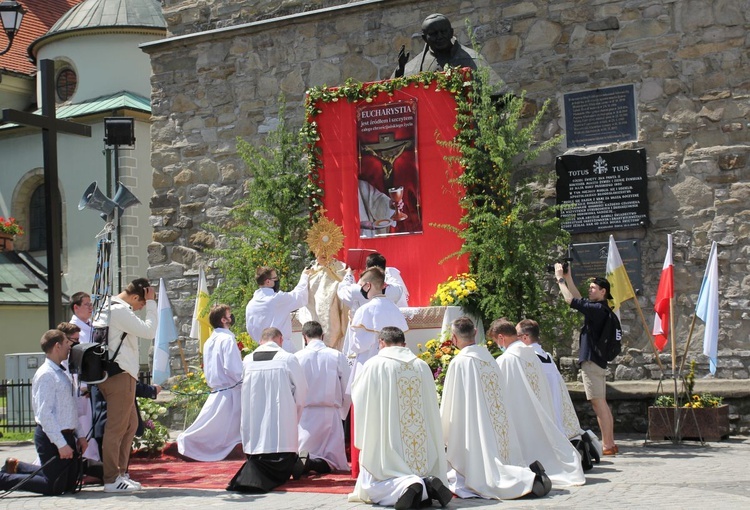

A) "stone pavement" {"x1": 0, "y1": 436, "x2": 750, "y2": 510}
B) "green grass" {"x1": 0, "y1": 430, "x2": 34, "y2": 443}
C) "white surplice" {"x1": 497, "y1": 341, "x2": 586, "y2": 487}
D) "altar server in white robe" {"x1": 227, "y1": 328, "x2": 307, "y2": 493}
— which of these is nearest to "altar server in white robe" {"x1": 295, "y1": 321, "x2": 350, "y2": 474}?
"altar server in white robe" {"x1": 227, "y1": 328, "x2": 307, "y2": 493}

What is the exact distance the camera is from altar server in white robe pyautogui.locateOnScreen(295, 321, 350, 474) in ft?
34.5

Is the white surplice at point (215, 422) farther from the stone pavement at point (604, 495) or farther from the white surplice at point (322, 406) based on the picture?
the stone pavement at point (604, 495)

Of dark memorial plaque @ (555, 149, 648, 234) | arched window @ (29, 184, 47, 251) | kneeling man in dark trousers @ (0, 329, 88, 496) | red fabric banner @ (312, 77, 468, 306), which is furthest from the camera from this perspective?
arched window @ (29, 184, 47, 251)

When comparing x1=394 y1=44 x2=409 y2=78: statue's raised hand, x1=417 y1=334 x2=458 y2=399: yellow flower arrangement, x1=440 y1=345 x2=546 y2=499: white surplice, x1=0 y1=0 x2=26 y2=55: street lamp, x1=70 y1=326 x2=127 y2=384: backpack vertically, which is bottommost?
x1=440 y1=345 x2=546 y2=499: white surplice

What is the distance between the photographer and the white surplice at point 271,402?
30.8 ft

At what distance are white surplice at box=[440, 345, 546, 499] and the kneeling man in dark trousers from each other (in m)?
3.15

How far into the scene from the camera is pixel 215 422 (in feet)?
37.7

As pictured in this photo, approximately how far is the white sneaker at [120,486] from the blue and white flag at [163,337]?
567 centimetres

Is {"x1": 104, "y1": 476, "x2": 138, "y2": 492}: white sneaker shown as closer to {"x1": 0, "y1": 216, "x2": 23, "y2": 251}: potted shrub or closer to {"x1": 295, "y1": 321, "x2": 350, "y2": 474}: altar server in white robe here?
{"x1": 295, "y1": 321, "x2": 350, "y2": 474}: altar server in white robe

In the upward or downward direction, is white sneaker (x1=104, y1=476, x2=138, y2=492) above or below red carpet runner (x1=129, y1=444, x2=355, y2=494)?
above

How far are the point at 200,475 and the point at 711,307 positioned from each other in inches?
222

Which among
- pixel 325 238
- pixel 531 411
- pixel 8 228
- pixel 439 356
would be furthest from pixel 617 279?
pixel 8 228

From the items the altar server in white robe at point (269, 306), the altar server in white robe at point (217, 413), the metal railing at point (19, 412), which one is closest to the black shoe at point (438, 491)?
the altar server in white robe at point (217, 413)

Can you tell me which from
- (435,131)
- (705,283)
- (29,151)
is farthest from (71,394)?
(29,151)
